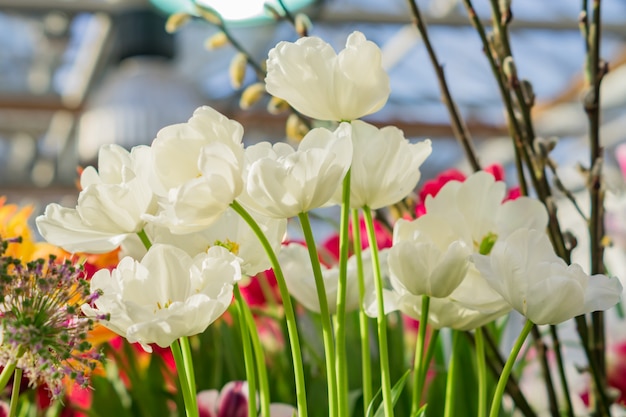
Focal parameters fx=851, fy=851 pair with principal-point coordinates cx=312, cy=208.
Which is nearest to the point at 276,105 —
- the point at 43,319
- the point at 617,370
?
the point at 43,319

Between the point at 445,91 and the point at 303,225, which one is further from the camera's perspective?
the point at 445,91

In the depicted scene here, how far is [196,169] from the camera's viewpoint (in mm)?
317

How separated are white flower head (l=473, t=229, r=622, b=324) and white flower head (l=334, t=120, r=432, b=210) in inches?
2.1

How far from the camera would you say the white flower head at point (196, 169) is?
0.93 feet

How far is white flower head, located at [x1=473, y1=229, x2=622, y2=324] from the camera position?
291 millimetres

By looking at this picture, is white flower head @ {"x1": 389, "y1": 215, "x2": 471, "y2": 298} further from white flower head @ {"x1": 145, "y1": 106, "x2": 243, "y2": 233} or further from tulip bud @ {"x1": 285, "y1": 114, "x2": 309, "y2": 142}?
tulip bud @ {"x1": 285, "y1": 114, "x2": 309, "y2": 142}

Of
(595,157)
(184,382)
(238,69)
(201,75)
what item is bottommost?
(184,382)

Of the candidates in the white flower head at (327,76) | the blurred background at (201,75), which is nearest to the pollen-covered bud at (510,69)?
the white flower head at (327,76)

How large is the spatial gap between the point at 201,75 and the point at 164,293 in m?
5.77

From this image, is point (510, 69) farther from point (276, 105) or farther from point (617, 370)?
point (617, 370)

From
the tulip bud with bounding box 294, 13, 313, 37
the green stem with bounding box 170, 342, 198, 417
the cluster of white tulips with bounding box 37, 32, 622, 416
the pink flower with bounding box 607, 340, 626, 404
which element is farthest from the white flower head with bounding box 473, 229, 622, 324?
the pink flower with bounding box 607, 340, 626, 404

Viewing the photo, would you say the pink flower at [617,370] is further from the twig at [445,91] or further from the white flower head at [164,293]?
the white flower head at [164,293]

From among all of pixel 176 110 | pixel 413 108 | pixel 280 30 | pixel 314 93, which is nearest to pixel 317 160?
pixel 314 93

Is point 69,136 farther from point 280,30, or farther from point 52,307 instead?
point 52,307
